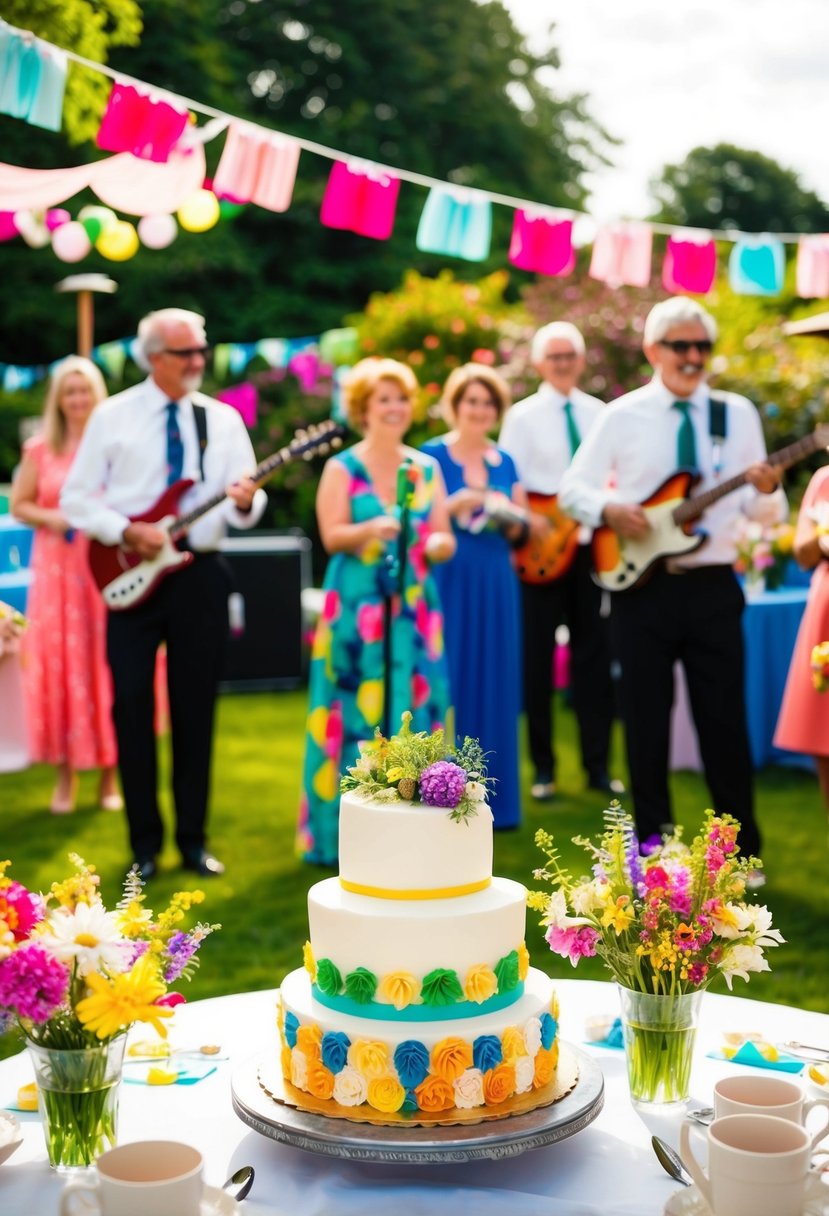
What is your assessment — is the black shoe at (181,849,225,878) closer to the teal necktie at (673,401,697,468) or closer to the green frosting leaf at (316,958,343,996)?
the teal necktie at (673,401,697,468)

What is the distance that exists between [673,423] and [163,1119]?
3465 millimetres

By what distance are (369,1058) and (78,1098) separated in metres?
0.40

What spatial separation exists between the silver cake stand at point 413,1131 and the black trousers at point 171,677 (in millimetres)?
3259

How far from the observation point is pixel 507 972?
2152 mm

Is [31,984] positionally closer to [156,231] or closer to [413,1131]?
[413,1131]

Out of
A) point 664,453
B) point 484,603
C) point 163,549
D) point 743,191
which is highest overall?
point 743,191

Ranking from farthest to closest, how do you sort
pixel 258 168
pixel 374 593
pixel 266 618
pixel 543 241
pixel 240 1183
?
pixel 266 618, pixel 543 241, pixel 258 168, pixel 374 593, pixel 240 1183

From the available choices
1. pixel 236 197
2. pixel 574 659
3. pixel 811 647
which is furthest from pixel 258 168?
pixel 811 647

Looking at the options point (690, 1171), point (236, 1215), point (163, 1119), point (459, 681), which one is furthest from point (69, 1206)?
point (459, 681)

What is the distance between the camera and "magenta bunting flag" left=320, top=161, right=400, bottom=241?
5832mm

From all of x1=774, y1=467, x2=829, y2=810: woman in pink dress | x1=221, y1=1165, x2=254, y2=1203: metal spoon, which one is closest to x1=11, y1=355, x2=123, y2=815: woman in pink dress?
x1=774, y1=467, x2=829, y2=810: woman in pink dress

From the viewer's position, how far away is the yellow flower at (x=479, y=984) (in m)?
2.10

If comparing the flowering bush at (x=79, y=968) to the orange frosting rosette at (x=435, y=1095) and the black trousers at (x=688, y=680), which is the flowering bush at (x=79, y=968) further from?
the black trousers at (x=688, y=680)

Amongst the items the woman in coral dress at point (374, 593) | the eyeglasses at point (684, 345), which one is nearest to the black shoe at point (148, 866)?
the woman in coral dress at point (374, 593)
